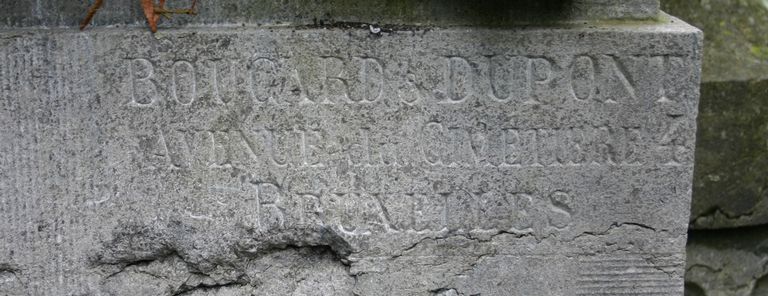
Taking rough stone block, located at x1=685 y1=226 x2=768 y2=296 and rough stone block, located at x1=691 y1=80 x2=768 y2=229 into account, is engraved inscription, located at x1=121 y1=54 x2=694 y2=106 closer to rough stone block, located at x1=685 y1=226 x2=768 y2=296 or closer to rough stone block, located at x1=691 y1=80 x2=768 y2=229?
rough stone block, located at x1=691 y1=80 x2=768 y2=229

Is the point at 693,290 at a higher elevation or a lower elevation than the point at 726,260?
lower

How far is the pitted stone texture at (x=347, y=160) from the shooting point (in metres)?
2.51

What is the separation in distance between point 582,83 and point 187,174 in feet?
3.42

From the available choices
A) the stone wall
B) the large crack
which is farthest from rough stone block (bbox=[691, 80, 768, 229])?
the large crack

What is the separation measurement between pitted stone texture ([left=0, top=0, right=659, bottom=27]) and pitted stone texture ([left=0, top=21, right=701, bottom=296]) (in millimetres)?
47

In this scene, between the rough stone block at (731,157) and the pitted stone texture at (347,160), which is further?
the rough stone block at (731,157)

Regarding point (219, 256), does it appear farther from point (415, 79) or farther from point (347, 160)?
point (415, 79)

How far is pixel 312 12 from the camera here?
2.53 meters

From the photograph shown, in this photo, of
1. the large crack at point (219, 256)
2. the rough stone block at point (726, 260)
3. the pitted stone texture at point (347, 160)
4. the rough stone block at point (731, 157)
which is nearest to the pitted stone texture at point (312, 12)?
the pitted stone texture at point (347, 160)

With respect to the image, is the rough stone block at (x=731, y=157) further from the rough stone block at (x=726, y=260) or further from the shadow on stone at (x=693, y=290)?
the shadow on stone at (x=693, y=290)

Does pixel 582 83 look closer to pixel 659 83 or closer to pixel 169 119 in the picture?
pixel 659 83

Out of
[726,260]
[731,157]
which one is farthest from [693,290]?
[731,157]

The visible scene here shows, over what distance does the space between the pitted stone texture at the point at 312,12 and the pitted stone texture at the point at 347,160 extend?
5cm

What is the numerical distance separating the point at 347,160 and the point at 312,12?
0.39 metres
